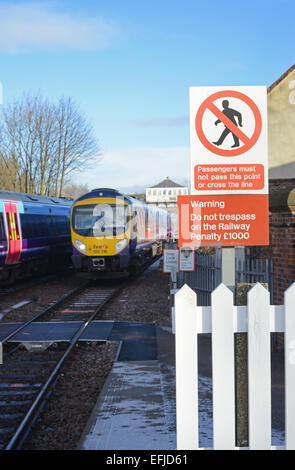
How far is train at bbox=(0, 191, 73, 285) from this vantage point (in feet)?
58.6

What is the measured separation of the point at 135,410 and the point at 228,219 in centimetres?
256

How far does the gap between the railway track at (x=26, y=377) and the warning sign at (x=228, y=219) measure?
8.38 ft

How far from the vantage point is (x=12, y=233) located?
18188mm

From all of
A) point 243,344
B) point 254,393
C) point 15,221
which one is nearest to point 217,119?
point 243,344

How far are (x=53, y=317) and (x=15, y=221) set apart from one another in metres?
7.18

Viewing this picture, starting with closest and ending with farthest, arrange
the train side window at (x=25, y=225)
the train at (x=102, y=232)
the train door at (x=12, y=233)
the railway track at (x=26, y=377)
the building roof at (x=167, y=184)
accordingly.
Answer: the railway track at (x=26, y=377) → the train door at (x=12, y=233) → the train at (x=102, y=232) → the train side window at (x=25, y=225) → the building roof at (x=167, y=184)

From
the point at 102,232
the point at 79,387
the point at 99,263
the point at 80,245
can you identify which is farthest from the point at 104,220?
the point at 79,387

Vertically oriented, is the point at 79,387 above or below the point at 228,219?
below

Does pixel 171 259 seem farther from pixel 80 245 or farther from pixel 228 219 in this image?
pixel 80 245

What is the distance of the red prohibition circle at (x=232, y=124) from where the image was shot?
3920 millimetres

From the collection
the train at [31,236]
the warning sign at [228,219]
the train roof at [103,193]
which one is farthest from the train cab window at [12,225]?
the warning sign at [228,219]

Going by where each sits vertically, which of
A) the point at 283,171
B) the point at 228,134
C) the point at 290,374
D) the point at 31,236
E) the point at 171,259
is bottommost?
the point at 290,374

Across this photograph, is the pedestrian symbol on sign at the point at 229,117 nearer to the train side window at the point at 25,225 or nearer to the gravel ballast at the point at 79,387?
the gravel ballast at the point at 79,387
